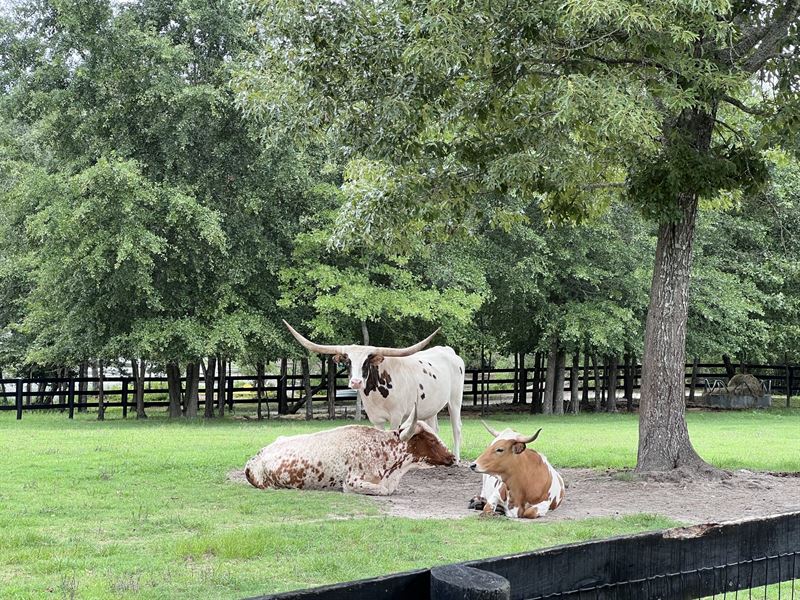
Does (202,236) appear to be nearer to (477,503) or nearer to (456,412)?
(456,412)

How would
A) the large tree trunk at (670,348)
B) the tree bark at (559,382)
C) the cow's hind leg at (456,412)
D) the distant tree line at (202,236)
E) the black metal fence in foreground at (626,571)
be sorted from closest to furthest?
the black metal fence in foreground at (626,571) → the large tree trunk at (670,348) → the cow's hind leg at (456,412) → the distant tree line at (202,236) → the tree bark at (559,382)

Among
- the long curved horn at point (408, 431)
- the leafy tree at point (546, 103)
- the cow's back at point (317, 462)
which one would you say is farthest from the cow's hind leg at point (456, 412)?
the cow's back at point (317, 462)

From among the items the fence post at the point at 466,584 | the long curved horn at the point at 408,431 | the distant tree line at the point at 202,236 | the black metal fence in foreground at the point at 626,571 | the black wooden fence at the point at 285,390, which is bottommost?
the black wooden fence at the point at 285,390

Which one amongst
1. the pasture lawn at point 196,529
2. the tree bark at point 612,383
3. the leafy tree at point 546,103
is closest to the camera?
the pasture lawn at point 196,529

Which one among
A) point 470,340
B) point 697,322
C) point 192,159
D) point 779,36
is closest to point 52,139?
point 192,159

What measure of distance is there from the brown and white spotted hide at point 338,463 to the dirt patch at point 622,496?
1.03ft

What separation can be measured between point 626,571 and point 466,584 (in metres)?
0.93

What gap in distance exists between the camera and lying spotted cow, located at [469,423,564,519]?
8.90 m

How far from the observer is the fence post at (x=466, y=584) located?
2.12 metres

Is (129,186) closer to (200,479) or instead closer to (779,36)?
(200,479)

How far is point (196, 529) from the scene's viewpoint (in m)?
8.16

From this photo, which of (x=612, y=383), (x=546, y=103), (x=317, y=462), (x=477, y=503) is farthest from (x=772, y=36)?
(x=612, y=383)

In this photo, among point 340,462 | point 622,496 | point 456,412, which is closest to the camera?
point 340,462

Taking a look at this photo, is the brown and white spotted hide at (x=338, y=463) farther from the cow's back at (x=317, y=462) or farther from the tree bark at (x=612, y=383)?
the tree bark at (x=612, y=383)
